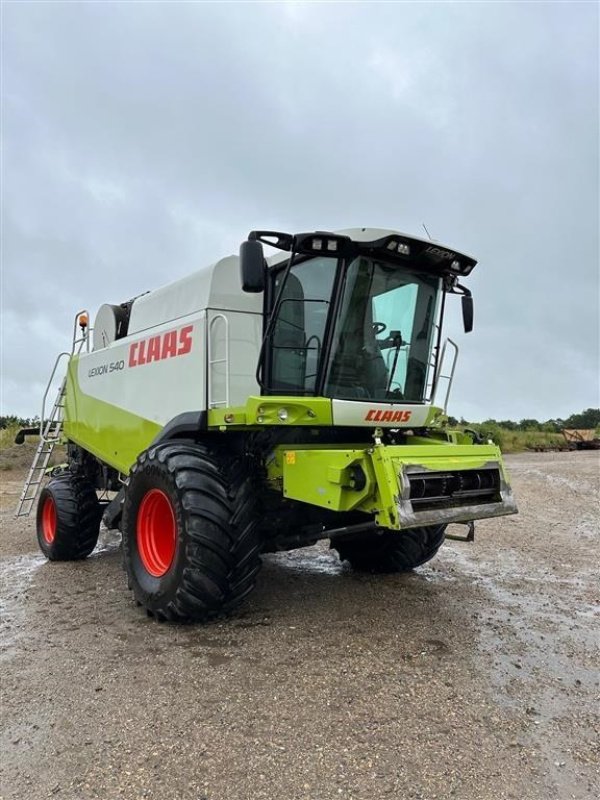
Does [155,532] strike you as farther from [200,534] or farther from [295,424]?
[295,424]

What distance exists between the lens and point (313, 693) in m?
3.37

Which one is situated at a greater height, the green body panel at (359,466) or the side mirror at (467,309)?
the side mirror at (467,309)

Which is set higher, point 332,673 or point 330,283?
point 330,283

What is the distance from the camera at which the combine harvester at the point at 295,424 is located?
167 inches

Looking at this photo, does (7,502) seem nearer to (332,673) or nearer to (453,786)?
(332,673)

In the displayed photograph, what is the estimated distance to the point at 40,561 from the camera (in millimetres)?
7340

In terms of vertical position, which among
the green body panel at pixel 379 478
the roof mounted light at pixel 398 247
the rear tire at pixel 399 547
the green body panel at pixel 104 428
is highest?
the roof mounted light at pixel 398 247

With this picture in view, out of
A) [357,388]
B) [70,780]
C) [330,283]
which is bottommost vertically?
[70,780]

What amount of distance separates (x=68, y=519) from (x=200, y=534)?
339 cm

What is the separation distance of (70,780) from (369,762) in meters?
1.27

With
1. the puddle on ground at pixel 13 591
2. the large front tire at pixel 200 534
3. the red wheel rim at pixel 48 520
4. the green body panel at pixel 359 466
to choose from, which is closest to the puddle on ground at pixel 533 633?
the green body panel at pixel 359 466

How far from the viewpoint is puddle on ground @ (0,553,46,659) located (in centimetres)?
436

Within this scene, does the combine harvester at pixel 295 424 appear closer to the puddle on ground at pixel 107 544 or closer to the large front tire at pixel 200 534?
the large front tire at pixel 200 534

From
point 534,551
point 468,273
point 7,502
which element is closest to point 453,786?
point 468,273
